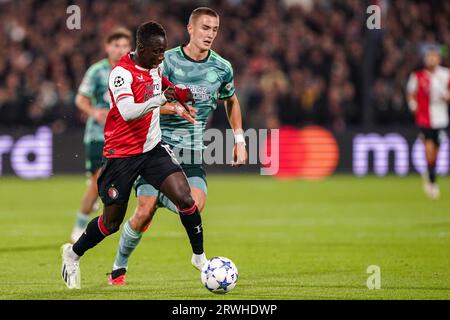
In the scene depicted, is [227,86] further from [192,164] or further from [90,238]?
[90,238]

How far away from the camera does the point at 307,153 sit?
21.0 m

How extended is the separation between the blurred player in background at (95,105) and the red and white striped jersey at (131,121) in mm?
3610

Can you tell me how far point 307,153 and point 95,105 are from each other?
9444 millimetres

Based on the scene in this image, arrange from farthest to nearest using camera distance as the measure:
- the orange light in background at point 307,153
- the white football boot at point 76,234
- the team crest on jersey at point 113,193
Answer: the orange light in background at point 307,153 → the white football boot at point 76,234 → the team crest on jersey at point 113,193

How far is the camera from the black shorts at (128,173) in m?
7.93

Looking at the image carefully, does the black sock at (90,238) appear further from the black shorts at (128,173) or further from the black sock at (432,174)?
the black sock at (432,174)

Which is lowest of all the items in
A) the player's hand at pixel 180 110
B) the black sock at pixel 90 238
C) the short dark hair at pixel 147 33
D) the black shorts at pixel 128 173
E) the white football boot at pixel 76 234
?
the white football boot at pixel 76 234

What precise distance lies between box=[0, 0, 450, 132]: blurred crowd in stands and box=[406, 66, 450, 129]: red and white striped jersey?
2.63 metres

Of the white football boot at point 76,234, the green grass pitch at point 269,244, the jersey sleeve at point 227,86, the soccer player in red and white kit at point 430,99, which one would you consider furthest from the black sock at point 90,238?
the soccer player in red and white kit at point 430,99

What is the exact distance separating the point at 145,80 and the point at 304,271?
8.53 ft

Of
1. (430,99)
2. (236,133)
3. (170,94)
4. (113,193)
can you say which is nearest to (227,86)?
(236,133)

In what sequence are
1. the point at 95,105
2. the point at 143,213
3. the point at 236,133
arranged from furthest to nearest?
the point at 95,105
the point at 236,133
the point at 143,213
